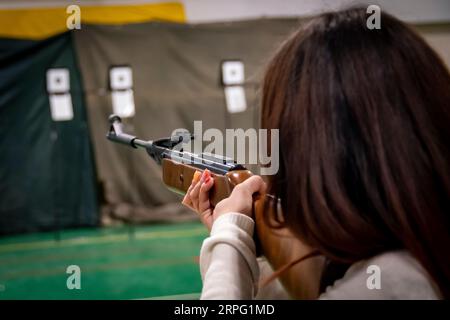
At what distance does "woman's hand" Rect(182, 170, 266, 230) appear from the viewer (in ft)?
2.46

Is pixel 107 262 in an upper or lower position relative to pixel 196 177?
lower

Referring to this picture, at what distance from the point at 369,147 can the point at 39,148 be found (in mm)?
4147

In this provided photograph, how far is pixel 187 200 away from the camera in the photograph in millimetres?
1030

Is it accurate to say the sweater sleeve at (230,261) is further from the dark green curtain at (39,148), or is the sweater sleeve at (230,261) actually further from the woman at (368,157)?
the dark green curtain at (39,148)

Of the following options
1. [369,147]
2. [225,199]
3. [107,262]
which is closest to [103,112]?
[107,262]

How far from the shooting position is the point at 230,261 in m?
0.62

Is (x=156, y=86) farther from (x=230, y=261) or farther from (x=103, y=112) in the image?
(x=230, y=261)

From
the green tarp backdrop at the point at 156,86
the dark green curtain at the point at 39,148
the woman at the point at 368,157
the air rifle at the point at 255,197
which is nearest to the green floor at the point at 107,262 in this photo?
the dark green curtain at the point at 39,148

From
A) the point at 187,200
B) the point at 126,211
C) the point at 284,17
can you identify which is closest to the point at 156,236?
the point at 126,211

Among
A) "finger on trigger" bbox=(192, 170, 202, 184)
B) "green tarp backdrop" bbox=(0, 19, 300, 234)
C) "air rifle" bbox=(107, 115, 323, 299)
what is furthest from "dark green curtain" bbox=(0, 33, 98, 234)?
"finger on trigger" bbox=(192, 170, 202, 184)

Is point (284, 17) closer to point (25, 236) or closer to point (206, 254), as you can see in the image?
point (25, 236)

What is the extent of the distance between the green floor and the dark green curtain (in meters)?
0.20

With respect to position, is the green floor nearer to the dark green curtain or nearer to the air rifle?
the dark green curtain

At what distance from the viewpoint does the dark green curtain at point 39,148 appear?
4.18m
